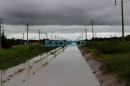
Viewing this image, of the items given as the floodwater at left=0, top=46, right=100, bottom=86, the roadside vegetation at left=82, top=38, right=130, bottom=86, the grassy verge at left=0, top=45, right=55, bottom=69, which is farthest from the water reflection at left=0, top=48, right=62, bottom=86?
the roadside vegetation at left=82, top=38, right=130, bottom=86

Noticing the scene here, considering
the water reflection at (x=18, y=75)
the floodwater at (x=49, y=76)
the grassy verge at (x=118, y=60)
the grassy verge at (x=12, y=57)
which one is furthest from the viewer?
the grassy verge at (x=12, y=57)

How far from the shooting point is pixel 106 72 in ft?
74.1

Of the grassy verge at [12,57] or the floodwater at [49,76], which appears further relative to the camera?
the grassy verge at [12,57]

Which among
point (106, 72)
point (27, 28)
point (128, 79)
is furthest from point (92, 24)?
point (128, 79)

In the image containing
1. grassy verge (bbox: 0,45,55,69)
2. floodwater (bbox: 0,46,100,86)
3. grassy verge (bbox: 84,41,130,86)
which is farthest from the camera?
grassy verge (bbox: 0,45,55,69)

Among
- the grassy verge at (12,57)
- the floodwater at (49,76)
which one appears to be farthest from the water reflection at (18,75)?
the grassy verge at (12,57)

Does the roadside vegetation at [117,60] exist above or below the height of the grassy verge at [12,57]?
above

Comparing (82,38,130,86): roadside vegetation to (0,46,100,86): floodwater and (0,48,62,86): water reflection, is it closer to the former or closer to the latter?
(0,46,100,86): floodwater

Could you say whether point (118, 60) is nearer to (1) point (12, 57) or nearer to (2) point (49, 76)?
(2) point (49, 76)

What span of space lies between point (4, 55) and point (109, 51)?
15.4 metres

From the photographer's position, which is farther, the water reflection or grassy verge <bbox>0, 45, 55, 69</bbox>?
grassy verge <bbox>0, 45, 55, 69</bbox>

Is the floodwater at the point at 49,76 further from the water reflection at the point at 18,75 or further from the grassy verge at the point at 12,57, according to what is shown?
the grassy verge at the point at 12,57

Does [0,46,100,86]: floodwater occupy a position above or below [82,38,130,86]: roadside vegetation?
below

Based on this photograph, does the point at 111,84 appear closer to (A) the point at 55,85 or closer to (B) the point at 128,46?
(A) the point at 55,85
